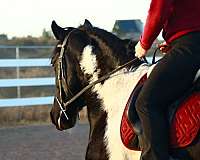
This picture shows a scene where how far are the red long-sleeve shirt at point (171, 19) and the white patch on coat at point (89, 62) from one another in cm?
72

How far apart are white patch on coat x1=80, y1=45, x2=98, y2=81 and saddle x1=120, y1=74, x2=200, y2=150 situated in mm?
684

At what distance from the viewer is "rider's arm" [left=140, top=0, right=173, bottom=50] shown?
3.86 meters

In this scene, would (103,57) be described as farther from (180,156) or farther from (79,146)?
(79,146)

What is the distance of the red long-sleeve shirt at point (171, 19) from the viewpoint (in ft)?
12.7

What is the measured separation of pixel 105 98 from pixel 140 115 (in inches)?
26.4

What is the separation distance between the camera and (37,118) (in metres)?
12.8

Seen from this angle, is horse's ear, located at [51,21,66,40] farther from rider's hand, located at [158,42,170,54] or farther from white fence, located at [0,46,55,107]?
white fence, located at [0,46,55,107]

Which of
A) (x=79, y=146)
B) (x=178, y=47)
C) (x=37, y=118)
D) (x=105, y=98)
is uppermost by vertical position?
(x=178, y=47)

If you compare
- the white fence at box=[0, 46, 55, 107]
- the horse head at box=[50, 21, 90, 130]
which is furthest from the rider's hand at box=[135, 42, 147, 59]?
the white fence at box=[0, 46, 55, 107]

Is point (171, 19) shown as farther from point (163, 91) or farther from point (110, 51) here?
point (110, 51)

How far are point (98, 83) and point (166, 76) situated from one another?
90cm

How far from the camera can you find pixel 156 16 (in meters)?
3.89

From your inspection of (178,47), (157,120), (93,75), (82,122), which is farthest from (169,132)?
(82,122)

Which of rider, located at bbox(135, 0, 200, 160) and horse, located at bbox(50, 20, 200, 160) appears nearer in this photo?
rider, located at bbox(135, 0, 200, 160)
